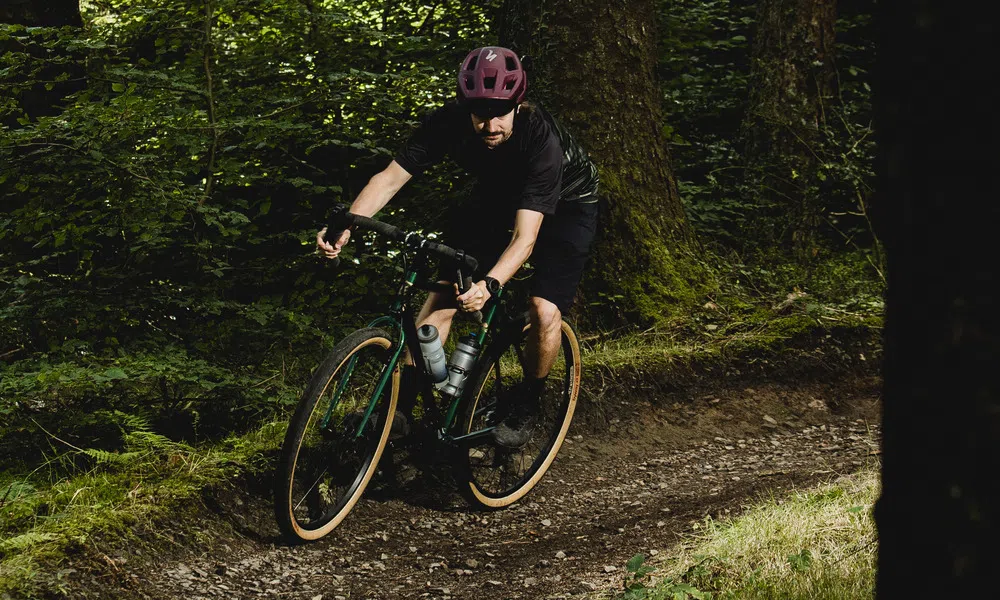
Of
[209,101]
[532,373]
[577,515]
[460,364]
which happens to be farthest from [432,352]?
[209,101]

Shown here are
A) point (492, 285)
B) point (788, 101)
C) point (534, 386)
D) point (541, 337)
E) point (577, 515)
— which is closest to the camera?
point (492, 285)

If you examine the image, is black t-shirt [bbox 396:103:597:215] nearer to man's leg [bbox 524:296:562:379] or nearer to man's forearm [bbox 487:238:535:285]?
man's forearm [bbox 487:238:535:285]

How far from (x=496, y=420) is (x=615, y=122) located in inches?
111

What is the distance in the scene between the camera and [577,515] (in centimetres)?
458

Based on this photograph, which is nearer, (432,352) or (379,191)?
(379,191)

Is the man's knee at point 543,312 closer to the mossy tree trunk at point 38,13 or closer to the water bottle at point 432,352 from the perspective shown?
the water bottle at point 432,352

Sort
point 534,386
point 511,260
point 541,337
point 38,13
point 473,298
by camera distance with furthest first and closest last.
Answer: point 38,13
point 534,386
point 541,337
point 511,260
point 473,298

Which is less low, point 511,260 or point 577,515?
point 511,260

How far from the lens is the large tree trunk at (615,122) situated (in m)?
6.22

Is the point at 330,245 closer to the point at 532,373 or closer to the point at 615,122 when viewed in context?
the point at 532,373

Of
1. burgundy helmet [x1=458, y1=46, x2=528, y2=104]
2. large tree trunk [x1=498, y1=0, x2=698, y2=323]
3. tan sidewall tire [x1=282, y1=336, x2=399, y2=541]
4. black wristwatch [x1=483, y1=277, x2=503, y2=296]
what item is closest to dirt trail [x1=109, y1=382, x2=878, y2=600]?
tan sidewall tire [x1=282, y1=336, x2=399, y2=541]

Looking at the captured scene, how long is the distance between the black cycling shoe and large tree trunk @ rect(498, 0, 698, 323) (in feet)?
5.97

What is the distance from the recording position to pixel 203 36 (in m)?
5.23

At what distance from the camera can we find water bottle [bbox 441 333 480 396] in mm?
4281
